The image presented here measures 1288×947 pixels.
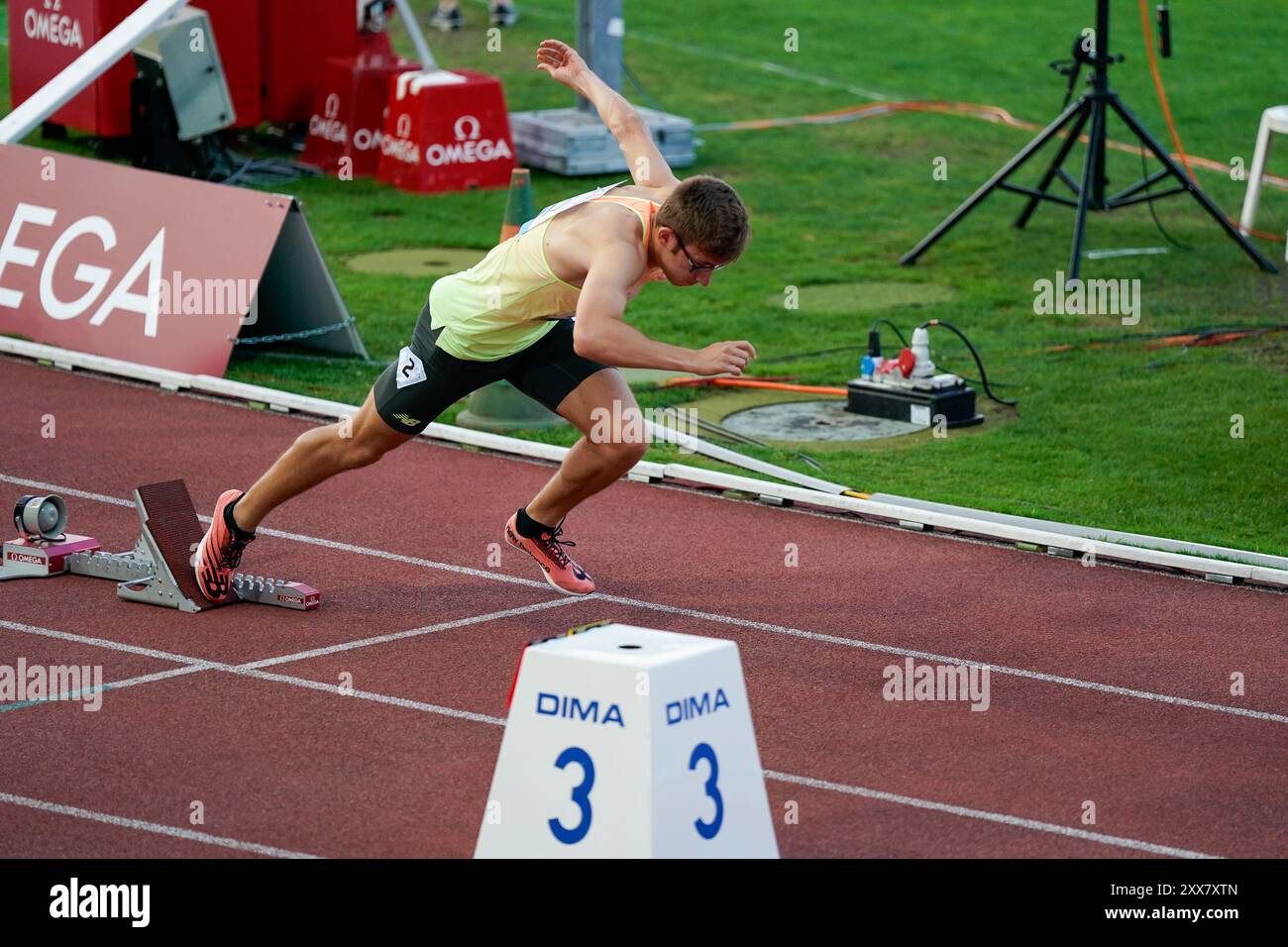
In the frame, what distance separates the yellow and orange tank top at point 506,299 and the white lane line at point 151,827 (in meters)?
2.19

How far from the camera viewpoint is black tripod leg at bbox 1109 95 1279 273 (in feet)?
43.5

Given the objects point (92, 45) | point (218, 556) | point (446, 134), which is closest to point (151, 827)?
point (218, 556)

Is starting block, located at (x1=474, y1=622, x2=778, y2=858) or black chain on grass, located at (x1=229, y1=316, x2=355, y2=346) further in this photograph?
black chain on grass, located at (x1=229, y1=316, x2=355, y2=346)

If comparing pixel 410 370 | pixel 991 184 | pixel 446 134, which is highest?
pixel 446 134

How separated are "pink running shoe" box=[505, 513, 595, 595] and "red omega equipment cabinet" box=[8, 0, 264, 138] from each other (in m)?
9.85

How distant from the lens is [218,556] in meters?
7.48

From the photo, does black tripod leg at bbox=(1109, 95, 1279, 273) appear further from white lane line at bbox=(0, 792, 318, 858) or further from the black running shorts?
white lane line at bbox=(0, 792, 318, 858)

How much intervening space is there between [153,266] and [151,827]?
20.2ft

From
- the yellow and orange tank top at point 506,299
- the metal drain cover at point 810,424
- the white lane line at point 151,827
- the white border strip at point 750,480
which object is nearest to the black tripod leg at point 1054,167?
the metal drain cover at point 810,424

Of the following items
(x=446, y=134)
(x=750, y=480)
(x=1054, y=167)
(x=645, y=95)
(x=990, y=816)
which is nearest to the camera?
(x=990, y=816)

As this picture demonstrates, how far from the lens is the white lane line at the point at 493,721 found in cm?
575

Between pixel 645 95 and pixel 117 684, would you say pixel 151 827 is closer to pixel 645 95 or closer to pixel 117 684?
pixel 117 684

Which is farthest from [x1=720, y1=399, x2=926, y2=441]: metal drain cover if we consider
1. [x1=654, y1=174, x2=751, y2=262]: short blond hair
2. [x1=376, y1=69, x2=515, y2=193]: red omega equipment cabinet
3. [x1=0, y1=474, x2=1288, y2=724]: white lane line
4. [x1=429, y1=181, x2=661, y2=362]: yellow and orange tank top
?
[x1=376, y1=69, x2=515, y2=193]: red omega equipment cabinet
